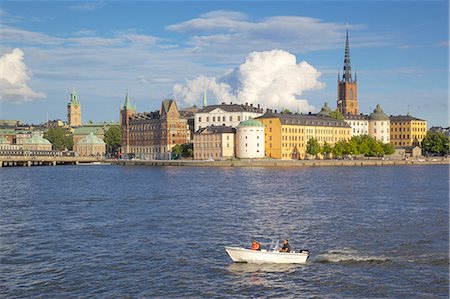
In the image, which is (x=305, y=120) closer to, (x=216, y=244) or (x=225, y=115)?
(x=225, y=115)

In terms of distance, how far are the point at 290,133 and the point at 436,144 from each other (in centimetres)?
5028

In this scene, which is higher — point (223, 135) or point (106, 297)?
point (223, 135)

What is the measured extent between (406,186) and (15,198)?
4713 cm

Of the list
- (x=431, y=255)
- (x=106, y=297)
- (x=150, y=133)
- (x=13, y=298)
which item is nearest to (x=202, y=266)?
(x=106, y=297)

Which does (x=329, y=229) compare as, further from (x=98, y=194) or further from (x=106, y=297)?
(x=98, y=194)

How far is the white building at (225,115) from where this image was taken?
170 meters

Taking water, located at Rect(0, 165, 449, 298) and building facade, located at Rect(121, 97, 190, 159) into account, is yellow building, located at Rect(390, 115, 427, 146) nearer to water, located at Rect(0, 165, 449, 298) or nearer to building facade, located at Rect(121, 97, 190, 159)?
building facade, located at Rect(121, 97, 190, 159)

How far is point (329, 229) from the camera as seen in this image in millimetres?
41406

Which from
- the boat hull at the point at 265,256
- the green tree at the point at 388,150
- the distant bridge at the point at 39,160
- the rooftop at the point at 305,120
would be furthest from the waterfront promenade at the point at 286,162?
the boat hull at the point at 265,256

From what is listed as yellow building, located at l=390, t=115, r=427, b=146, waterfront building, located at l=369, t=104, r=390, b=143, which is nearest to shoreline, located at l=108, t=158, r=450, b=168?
yellow building, located at l=390, t=115, r=427, b=146

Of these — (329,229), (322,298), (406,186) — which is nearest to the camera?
(322,298)

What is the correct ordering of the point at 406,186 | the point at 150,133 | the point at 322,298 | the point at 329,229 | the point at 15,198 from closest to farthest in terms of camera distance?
the point at 322,298, the point at 329,229, the point at 15,198, the point at 406,186, the point at 150,133

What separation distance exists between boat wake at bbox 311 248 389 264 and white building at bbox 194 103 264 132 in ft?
445

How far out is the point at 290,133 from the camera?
15650cm
